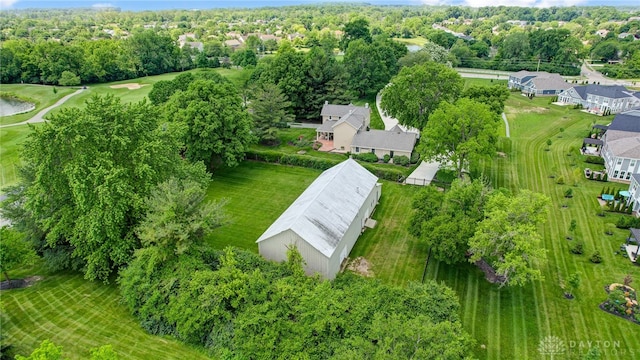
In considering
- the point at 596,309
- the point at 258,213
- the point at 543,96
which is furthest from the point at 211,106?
the point at 543,96

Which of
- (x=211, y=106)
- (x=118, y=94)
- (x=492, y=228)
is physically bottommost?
(x=118, y=94)

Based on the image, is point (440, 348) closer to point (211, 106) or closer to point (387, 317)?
point (387, 317)

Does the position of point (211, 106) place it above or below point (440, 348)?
above

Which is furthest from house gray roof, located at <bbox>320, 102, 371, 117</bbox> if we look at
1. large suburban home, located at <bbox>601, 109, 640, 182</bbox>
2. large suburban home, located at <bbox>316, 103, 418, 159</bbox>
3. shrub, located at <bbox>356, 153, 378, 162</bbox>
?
large suburban home, located at <bbox>601, 109, 640, 182</bbox>

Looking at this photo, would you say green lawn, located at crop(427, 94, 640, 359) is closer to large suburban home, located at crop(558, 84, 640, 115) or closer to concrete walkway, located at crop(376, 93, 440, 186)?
concrete walkway, located at crop(376, 93, 440, 186)

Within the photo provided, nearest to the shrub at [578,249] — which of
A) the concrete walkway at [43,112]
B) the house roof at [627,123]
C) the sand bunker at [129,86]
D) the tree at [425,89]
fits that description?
the tree at [425,89]

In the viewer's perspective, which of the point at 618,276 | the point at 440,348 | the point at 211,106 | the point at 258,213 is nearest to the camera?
the point at 440,348
